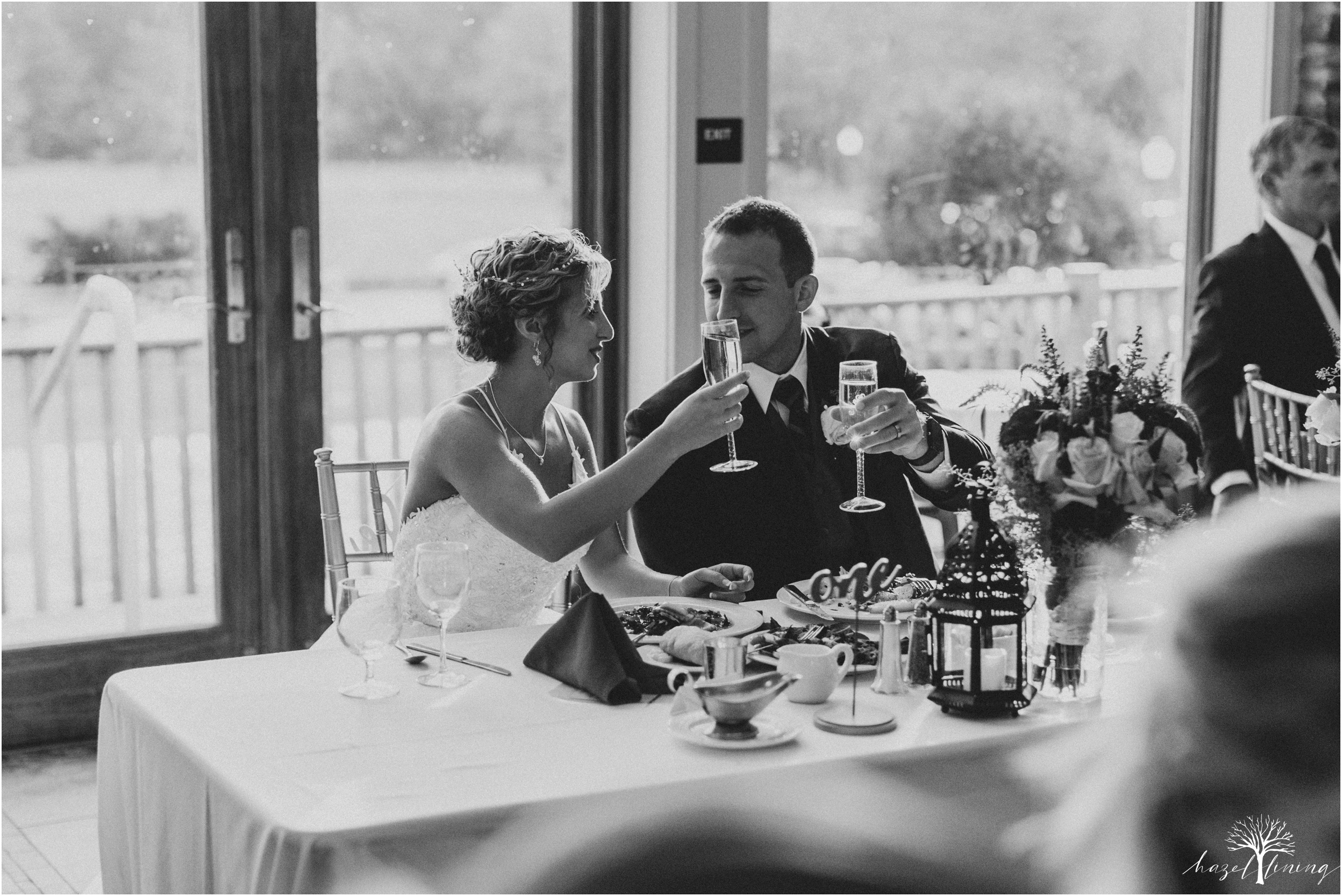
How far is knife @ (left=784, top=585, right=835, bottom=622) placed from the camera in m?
2.12

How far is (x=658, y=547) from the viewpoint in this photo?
271 centimetres

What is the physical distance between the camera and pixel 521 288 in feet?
8.13

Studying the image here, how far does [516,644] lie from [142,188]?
2.09 meters

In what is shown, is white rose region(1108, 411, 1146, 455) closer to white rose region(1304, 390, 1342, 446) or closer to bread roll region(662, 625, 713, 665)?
bread roll region(662, 625, 713, 665)

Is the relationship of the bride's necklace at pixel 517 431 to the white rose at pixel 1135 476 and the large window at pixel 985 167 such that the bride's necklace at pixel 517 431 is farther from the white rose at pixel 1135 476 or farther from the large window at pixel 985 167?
the large window at pixel 985 167

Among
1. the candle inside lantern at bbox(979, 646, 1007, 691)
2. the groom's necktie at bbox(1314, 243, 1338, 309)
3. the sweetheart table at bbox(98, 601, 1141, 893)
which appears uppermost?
the groom's necktie at bbox(1314, 243, 1338, 309)

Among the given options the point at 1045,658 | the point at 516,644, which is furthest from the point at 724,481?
the point at 1045,658

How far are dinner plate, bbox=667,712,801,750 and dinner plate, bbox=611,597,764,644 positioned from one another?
0.26 m

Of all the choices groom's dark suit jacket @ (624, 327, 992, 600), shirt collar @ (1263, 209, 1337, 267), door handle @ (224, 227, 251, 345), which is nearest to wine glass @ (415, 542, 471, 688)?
groom's dark suit jacket @ (624, 327, 992, 600)

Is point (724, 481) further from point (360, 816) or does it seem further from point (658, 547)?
point (360, 816)

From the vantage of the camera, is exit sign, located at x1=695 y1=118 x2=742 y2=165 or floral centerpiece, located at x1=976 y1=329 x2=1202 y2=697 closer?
floral centerpiece, located at x1=976 y1=329 x2=1202 y2=697

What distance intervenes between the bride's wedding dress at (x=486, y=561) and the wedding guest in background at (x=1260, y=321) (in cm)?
225

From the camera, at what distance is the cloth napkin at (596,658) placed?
1.78 metres

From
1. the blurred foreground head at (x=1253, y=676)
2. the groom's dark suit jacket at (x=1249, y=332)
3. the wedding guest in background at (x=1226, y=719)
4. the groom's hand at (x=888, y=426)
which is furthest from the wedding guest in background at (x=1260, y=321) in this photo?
the blurred foreground head at (x=1253, y=676)
